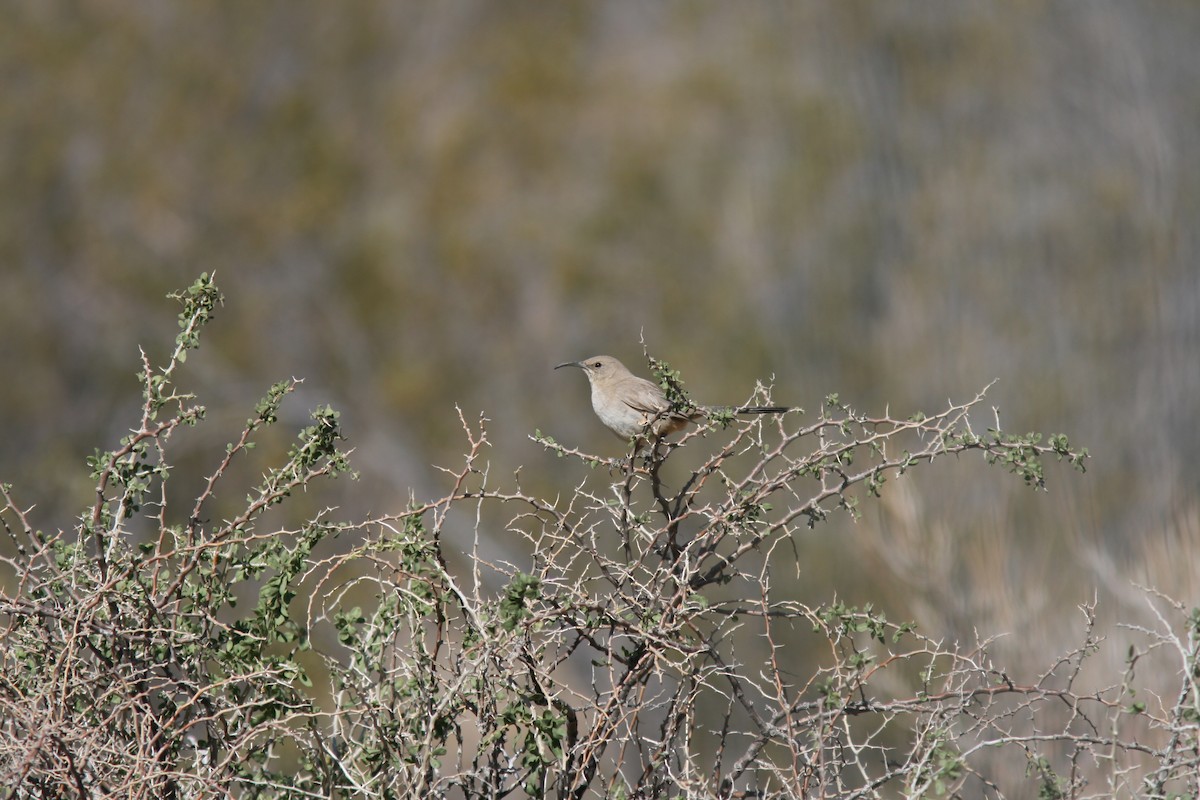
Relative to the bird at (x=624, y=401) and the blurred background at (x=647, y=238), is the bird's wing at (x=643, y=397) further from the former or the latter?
the blurred background at (x=647, y=238)

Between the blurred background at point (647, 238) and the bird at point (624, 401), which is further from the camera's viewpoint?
the blurred background at point (647, 238)

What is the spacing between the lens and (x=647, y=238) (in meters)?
20.9

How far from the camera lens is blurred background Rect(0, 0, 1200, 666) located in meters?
7.36

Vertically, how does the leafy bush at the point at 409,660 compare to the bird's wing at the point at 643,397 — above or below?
below

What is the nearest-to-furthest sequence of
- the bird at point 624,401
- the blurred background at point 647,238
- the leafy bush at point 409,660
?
the leafy bush at point 409,660 → the bird at point 624,401 → the blurred background at point 647,238

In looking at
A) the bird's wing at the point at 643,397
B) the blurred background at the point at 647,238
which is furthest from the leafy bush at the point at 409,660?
the bird's wing at the point at 643,397

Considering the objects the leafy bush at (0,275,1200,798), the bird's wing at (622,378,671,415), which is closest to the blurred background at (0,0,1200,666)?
the bird's wing at (622,378,671,415)

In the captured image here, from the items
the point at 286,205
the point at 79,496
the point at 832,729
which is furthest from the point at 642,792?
the point at 286,205

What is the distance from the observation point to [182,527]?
3477mm

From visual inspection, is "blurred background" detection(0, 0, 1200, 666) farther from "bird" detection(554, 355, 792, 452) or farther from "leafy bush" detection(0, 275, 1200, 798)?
"leafy bush" detection(0, 275, 1200, 798)

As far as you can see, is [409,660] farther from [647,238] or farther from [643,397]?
[647,238]

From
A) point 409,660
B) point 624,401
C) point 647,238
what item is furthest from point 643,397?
point 647,238

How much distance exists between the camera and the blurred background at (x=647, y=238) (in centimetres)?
736

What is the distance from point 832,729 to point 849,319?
808 cm
